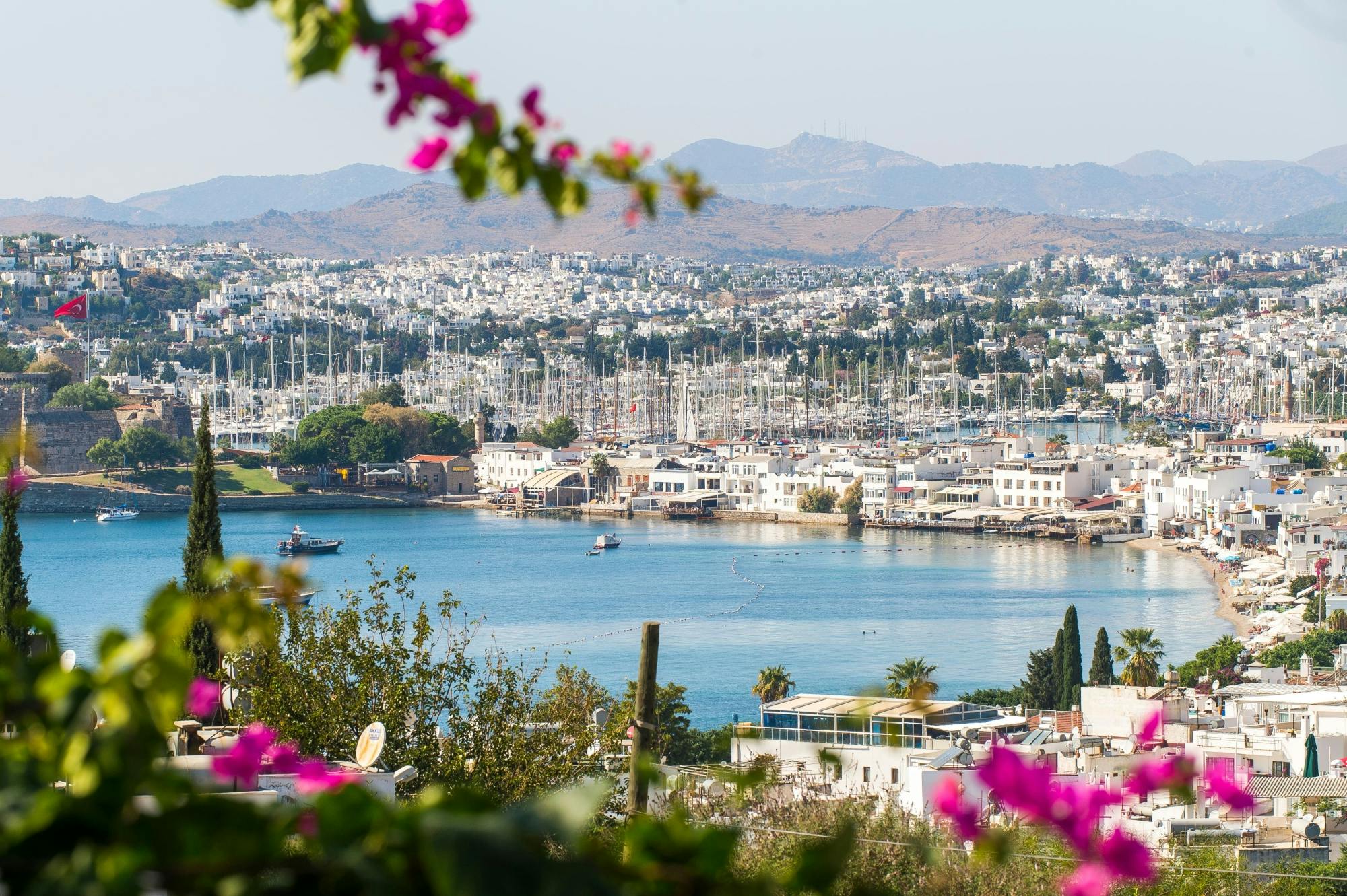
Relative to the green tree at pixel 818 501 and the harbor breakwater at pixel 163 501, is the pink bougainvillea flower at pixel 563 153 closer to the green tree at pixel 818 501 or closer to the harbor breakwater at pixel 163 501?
the green tree at pixel 818 501

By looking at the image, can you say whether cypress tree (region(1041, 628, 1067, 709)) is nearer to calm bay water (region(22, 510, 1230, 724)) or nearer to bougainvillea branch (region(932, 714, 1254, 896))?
calm bay water (region(22, 510, 1230, 724))

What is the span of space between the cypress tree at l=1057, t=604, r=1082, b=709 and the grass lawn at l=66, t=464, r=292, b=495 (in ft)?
83.9

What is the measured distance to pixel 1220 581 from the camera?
83.7 ft

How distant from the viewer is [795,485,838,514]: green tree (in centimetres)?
3494

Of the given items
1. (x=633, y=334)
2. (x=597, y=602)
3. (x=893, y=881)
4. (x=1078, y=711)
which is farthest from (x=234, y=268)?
(x=893, y=881)

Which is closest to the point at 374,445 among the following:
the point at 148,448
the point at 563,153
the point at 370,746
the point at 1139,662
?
the point at 148,448

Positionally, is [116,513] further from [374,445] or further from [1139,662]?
[1139,662]

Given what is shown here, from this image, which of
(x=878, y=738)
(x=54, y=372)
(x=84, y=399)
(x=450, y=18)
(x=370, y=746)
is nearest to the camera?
(x=450, y=18)

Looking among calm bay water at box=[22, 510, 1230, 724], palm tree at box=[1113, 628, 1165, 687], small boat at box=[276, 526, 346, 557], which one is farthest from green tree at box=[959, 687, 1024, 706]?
small boat at box=[276, 526, 346, 557]

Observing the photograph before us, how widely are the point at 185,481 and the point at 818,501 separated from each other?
13.0m

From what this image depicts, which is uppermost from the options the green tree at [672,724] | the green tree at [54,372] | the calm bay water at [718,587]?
the green tree at [54,372]

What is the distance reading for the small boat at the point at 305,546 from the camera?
96.2 feet

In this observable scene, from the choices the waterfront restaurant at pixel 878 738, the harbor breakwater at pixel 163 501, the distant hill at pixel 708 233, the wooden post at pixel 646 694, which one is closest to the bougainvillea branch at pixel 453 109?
the wooden post at pixel 646 694

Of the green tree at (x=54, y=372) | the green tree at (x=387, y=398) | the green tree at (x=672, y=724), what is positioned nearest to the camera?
the green tree at (x=672, y=724)
